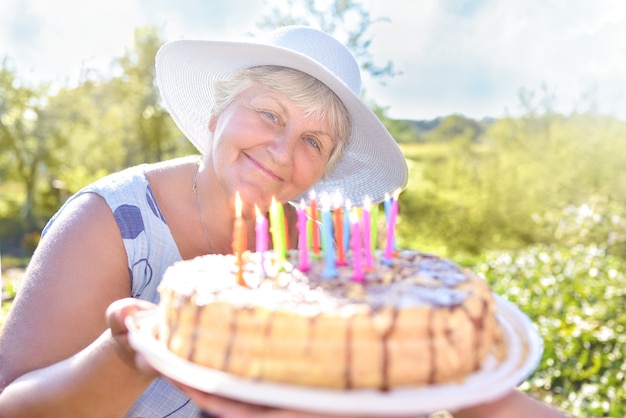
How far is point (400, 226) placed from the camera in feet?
63.1

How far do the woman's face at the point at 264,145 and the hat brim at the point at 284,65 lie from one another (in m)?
0.16

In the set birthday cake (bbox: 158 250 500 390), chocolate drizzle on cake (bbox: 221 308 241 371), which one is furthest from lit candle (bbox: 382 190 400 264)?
chocolate drizzle on cake (bbox: 221 308 241 371)

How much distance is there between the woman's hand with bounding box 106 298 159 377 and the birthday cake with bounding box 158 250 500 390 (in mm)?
135

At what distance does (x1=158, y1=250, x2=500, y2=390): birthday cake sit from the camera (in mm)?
1319

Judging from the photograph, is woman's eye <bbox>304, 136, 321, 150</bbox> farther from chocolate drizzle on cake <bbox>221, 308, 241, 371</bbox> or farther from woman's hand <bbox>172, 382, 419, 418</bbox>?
woman's hand <bbox>172, 382, 419, 418</bbox>

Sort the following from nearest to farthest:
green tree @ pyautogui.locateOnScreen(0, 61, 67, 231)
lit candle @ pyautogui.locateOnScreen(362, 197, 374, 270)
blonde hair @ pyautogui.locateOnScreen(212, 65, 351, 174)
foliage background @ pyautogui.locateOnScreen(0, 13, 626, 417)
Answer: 1. lit candle @ pyautogui.locateOnScreen(362, 197, 374, 270)
2. blonde hair @ pyautogui.locateOnScreen(212, 65, 351, 174)
3. foliage background @ pyautogui.locateOnScreen(0, 13, 626, 417)
4. green tree @ pyautogui.locateOnScreen(0, 61, 67, 231)

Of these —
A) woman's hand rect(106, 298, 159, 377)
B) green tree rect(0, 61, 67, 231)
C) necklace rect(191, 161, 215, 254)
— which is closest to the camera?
woman's hand rect(106, 298, 159, 377)

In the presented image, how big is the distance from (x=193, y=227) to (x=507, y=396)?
1.58 meters

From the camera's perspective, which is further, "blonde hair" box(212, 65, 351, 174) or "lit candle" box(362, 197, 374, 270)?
"blonde hair" box(212, 65, 351, 174)

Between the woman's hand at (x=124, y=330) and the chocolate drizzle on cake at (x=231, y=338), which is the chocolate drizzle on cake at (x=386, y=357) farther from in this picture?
the woman's hand at (x=124, y=330)

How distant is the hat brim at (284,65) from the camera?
2.43 metres

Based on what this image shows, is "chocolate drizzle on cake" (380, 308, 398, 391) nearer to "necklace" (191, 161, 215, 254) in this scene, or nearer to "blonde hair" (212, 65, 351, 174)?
"blonde hair" (212, 65, 351, 174)

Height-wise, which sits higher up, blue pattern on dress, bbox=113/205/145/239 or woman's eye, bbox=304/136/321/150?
woman's eye, bbox=304/136/321/150

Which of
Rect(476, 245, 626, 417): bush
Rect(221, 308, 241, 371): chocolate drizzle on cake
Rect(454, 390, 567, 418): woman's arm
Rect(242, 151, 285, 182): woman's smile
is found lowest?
Rect(476, 245, 626, 417): bush
